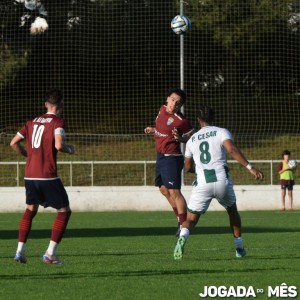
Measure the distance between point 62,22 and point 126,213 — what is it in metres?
10.6

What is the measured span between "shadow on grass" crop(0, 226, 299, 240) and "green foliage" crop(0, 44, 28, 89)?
16.7m

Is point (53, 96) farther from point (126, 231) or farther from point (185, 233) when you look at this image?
point (126, 231)

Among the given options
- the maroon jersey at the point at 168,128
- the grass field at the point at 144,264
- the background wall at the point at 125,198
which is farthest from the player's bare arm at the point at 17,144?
the background wall at the point at 125,198

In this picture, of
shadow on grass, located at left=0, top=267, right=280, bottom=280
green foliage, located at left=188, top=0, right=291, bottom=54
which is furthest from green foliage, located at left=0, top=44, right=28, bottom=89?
shadow on grass, located at left=0, top=267, right=280, bottom=280

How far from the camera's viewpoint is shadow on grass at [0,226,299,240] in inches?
681

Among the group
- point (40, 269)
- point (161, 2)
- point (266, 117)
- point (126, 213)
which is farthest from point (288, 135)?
point (40, 269)

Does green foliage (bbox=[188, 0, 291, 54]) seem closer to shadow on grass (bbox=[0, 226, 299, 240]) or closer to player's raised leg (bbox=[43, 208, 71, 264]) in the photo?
shadow on grass (bbox=[0, 226, 299, 240])

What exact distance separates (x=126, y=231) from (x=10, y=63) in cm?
1929

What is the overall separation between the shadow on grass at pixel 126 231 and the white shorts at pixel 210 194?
563cm

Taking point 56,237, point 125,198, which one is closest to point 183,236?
point 56,237

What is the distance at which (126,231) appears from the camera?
18531mm

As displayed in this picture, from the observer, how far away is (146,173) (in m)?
32.7

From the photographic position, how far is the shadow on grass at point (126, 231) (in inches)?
681

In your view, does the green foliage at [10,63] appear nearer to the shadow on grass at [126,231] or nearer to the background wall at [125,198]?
the background wall at [125,198]
